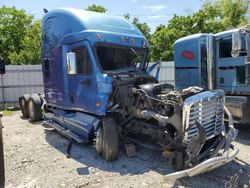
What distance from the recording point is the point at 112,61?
7078 millimetres

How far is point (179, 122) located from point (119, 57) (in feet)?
8.72

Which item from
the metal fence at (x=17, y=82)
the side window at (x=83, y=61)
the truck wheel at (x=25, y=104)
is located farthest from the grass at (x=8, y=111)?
the side window at (x=83, y=61)

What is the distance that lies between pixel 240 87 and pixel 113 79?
4068 mm

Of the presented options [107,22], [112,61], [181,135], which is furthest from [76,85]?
[181,135]

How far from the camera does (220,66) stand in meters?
9.01

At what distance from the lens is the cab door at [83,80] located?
6691 millimetres

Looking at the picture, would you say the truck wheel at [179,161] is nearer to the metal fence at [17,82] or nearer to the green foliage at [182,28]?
the metal fence at [17,82]

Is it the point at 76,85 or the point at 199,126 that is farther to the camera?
the point at 76,85

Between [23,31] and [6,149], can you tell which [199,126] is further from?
[23,31]

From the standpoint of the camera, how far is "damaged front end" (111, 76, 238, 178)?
16.3 ft

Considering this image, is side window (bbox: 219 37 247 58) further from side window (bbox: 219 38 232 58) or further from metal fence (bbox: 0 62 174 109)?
metal fence (bbox: 0 62 174 109)

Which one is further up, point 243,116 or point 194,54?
point 194,54

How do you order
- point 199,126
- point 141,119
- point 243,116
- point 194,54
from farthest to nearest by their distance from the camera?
1. point 194,54
2. point 243,116
3. point 141,119
4. point 199,126

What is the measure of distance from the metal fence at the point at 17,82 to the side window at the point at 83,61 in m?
8.56
